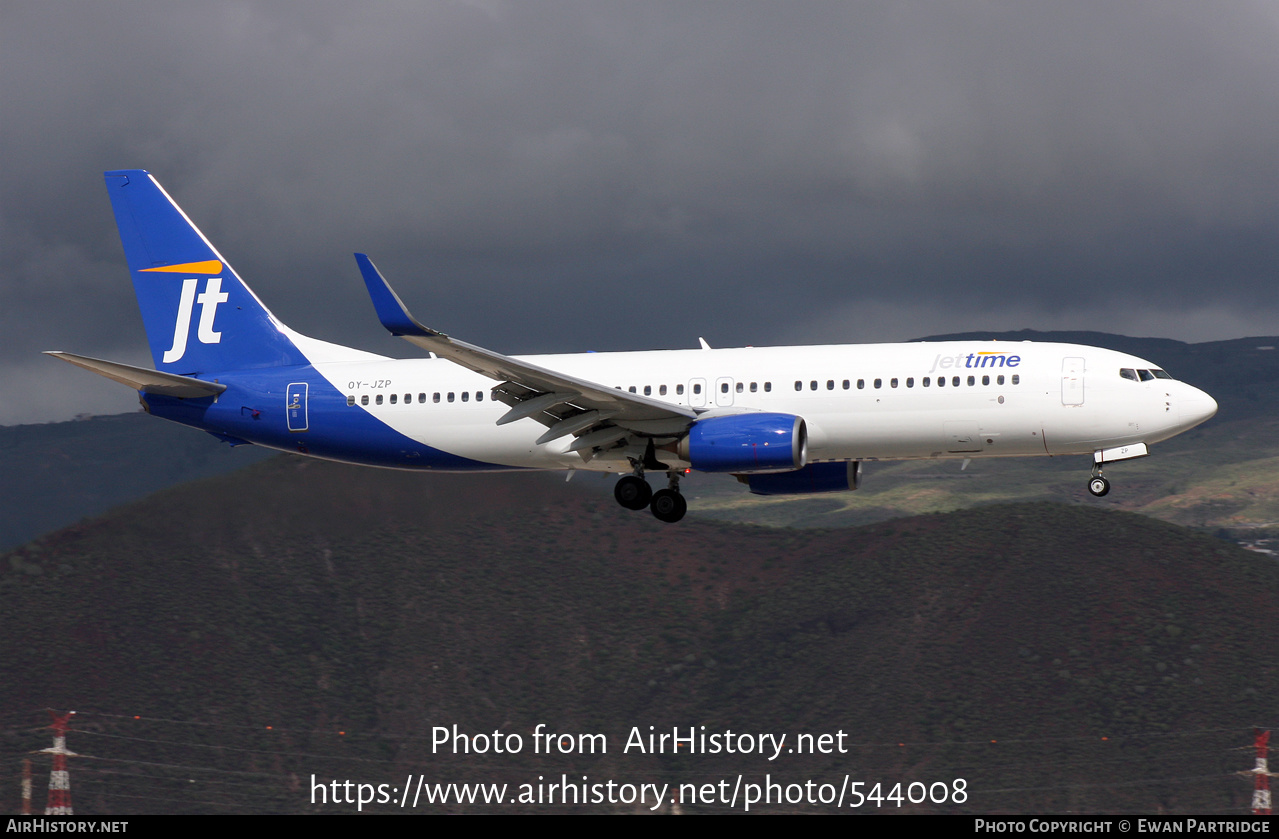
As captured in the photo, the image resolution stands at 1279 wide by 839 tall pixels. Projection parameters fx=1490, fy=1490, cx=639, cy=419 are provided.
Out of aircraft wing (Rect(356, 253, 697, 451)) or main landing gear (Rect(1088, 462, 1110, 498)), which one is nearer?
aircraft wing (Rect(356, 253, 697, 451))

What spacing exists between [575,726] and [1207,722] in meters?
42.5

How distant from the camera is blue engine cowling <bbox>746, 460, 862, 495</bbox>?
47.2 meters

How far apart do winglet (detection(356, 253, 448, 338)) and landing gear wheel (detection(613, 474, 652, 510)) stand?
10415mm

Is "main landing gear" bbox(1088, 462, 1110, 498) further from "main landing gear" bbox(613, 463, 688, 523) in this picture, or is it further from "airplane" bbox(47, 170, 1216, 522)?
"main landing gear" bbox(613, 463, 688, 523)

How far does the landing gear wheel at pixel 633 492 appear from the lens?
4647 cm

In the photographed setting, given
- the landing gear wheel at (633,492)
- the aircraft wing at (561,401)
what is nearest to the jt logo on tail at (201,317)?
the aircraft wing at (561,401)

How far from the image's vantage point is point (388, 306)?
38.0 m

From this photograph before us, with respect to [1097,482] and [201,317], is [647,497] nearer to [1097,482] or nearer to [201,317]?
[1097,482]

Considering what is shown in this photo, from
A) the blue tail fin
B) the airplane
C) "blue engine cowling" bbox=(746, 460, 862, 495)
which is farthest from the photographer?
the blue tail fin

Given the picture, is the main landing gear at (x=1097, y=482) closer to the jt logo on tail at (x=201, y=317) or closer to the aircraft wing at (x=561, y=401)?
the aircraft wing at (x=561, y=401)

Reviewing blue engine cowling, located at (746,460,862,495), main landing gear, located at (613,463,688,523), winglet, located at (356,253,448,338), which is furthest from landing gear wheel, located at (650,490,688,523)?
winglet, located at (356,253,448,338)

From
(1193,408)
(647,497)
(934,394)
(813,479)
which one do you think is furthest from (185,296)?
(1193,408)

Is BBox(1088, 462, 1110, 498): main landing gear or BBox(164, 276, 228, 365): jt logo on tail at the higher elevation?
BBox(164, 276, 228, 365): jt logo on tail
